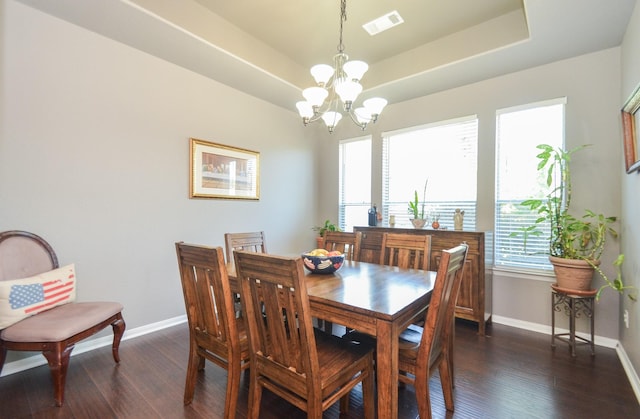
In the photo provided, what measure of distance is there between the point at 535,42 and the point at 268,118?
3154 mm

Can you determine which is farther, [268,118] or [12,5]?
[268,118]

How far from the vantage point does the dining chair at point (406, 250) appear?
8.10 feet

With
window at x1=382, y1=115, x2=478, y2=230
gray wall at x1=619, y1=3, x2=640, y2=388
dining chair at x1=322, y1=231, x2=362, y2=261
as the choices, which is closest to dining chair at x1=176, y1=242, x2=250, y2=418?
dining chair at x1=322, y1=231, x2=362, y2=261

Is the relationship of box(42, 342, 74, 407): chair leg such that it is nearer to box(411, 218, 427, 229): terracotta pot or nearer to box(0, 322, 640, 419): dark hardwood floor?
box(0, 322, 640, 419): dark hardwood floor

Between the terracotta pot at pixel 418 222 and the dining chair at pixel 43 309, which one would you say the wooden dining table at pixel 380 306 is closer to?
the dining chair at pixel 43 309

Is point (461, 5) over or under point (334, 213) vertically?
over

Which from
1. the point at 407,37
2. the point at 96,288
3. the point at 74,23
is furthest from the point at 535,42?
the point at 96,288

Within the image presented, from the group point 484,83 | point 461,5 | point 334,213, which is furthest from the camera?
point 334,213

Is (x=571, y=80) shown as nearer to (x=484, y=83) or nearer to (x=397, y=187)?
(x=484, y=83)

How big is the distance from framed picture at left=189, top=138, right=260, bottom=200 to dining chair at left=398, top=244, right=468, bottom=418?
271 centimetres

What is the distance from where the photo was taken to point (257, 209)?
4043 mm

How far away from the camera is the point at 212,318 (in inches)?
66.9

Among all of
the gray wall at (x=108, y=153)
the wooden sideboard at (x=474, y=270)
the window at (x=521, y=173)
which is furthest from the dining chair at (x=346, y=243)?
the window at (x=521, y=173)

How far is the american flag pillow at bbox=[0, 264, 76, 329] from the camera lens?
189 centimetres
